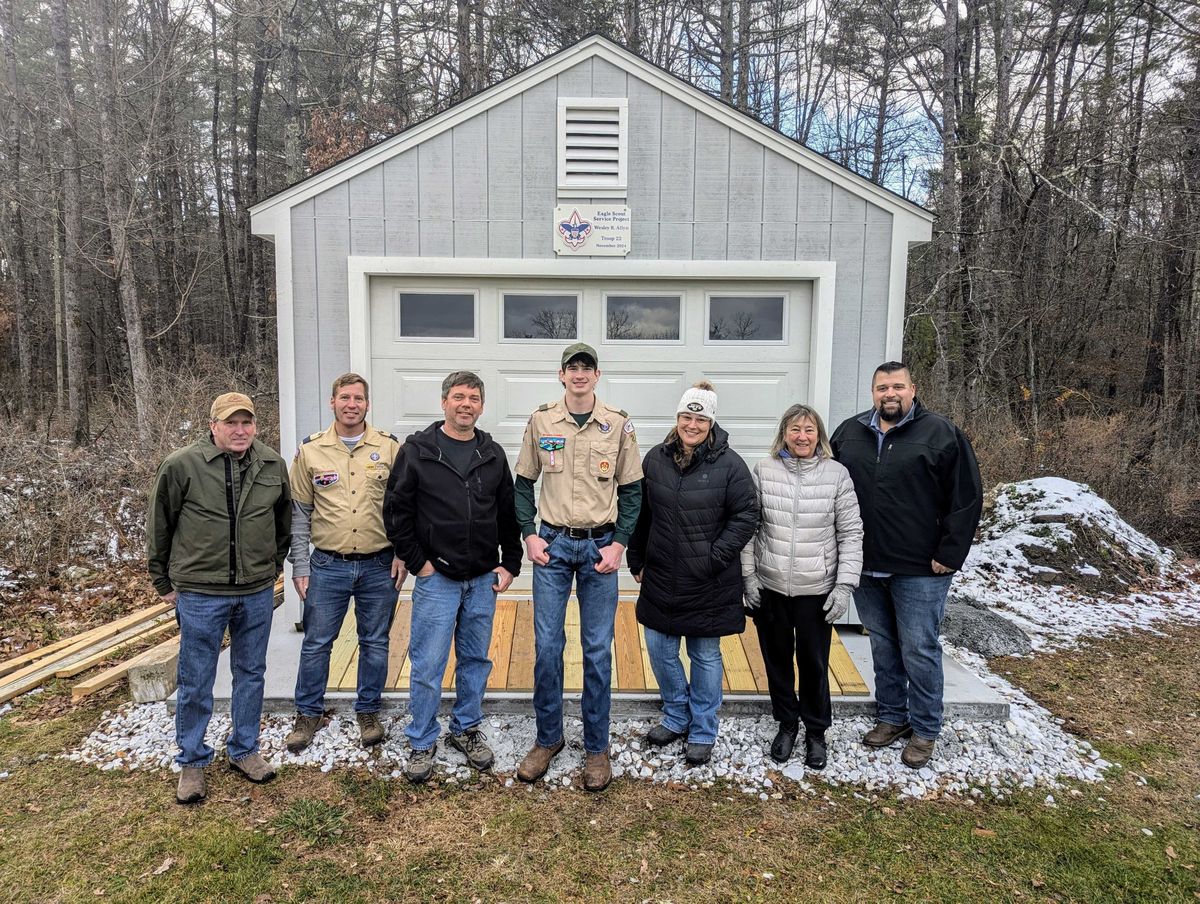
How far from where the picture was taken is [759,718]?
385cm

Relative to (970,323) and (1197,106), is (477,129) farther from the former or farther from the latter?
Result: (1197,106)

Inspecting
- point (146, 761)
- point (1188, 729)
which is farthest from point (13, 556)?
point (1188, 729)

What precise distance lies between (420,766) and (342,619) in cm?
80

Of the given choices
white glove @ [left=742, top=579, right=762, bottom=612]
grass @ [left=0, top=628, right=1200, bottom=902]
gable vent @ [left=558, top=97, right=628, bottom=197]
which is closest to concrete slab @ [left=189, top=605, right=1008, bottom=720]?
grass @ [left=0, top=628, right=1200, bottom=902]

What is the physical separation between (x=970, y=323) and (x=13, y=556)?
45.3 feet

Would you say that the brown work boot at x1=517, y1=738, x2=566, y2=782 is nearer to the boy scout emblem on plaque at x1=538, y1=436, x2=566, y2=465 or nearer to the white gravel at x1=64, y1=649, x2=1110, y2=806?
the white gravel at x1=64, y1=649, x2=1110, y2=806

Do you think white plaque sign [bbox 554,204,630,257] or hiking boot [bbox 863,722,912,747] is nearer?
hiking boot [bbox 863,722,912,747]

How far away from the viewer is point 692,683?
134 inches

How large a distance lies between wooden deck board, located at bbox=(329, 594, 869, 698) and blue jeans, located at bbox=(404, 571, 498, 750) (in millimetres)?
445

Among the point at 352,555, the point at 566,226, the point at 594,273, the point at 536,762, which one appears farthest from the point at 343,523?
the point at 566,226

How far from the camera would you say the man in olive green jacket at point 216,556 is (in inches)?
117

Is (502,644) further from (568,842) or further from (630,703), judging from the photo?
(568,842)

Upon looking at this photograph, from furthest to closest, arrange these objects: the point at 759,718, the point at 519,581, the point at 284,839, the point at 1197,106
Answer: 1. the point at 1197,106
2. the point at 519,581
3. the point at 759,718
4. the point at 284,839

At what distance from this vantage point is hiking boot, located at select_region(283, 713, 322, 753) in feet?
11.4
